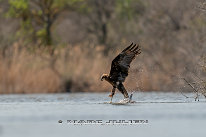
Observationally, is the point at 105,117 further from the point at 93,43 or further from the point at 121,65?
the point at 93,43

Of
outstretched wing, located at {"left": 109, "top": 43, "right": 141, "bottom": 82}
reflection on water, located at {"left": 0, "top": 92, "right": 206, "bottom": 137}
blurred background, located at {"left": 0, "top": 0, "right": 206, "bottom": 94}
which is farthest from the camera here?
blurred background, located at {"left": 0, "top": 0, "right": 206, "bottom": 94}

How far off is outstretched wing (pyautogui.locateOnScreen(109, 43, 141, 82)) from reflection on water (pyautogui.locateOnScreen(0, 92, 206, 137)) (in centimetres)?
59

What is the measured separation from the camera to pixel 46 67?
21.7m

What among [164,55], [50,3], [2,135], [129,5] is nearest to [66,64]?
Result: [164,55]

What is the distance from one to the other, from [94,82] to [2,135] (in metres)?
12.4

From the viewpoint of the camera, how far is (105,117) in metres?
10.8

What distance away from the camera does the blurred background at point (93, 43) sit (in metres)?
21.1

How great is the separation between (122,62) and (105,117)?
236cm

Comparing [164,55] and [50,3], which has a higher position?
[50,3]

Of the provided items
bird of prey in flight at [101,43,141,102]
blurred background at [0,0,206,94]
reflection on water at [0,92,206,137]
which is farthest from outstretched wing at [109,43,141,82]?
blurred background at [0,0,206,94]

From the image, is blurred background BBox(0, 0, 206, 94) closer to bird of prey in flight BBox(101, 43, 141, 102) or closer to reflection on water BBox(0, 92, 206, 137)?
bird of prey in flight BBox(101, 43, 141, 102)

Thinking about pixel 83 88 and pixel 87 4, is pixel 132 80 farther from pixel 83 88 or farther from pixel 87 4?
pixel 87 4

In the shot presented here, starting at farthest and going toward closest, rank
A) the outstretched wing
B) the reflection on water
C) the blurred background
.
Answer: the blurred background
the outstretched wing
the reflection on water

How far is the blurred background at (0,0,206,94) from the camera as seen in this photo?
21.1 m
